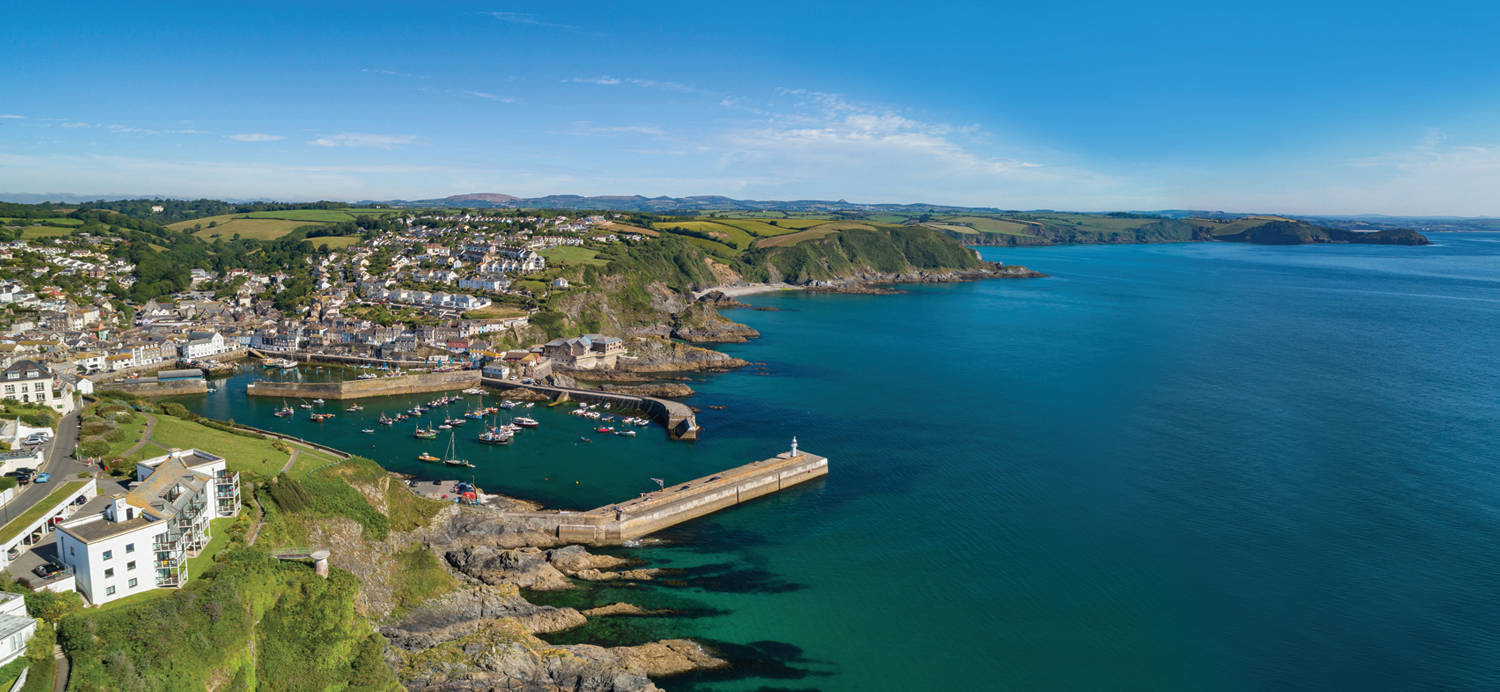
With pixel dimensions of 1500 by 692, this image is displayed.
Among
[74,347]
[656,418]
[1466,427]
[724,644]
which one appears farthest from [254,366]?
[1466,427]

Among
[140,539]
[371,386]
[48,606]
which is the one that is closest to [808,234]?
[371,386]

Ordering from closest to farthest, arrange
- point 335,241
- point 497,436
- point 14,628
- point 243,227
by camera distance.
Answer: point 14,628 < point 497,436 < point 335,241 < point 243,227

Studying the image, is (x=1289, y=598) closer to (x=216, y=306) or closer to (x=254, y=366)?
(x=254, y=366)

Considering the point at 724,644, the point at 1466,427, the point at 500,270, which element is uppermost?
the point at 500,270

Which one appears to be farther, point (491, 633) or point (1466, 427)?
point (1466, 427)

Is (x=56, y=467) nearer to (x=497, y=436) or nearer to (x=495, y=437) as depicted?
(x=495, y=437)

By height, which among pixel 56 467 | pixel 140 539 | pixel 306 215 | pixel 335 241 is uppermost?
pixel 306 215

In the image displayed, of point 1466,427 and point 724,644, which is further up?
point 1466,427

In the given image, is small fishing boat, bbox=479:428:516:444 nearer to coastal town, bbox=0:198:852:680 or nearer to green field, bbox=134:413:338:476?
coastal town, bbox=0:198:852:680
